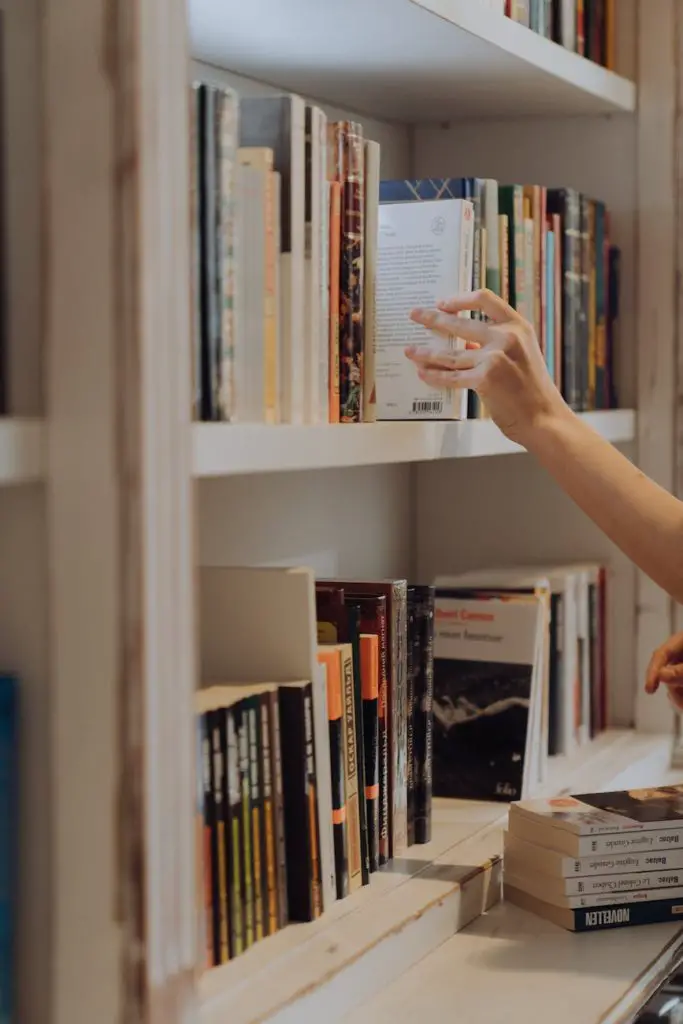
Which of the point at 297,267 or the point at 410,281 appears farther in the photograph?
the point at 410,281

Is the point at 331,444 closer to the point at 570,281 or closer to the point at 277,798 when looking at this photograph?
the point at 277,798

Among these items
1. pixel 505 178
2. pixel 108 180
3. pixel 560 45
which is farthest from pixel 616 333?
pixel 108 180

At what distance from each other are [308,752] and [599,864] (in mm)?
364

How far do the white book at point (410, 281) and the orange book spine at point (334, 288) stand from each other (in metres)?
0.19

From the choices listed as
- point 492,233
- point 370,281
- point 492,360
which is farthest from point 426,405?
point 492,233

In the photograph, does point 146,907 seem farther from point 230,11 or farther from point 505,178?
point 505,178

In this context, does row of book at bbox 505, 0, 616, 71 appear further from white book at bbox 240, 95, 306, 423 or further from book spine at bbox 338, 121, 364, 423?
white book at bbox 240, 95, 306, 423

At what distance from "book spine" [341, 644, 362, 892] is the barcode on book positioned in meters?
0.30

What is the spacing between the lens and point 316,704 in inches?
52.5

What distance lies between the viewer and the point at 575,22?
79.0 inches

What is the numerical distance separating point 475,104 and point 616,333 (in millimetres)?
405

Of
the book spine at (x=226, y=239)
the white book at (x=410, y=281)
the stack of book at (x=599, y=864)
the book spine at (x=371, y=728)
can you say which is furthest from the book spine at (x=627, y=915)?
the book spine at (x=226, y=239)

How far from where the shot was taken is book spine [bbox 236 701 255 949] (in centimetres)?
124

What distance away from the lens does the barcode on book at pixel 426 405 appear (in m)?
1.59
